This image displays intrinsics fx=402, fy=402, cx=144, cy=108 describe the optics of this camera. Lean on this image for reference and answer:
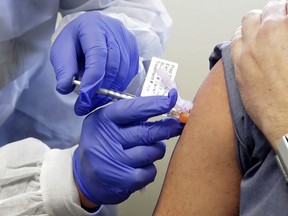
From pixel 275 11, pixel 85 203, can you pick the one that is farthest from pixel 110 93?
pixel 275 11

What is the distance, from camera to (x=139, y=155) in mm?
842

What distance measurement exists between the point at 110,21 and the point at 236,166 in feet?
1.58

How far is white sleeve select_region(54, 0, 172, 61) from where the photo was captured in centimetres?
118

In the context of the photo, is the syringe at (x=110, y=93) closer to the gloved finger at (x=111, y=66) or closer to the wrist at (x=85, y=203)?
the gloved finger at (x=111, y=66)

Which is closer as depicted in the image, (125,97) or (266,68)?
(266,68)

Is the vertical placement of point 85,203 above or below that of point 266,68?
below

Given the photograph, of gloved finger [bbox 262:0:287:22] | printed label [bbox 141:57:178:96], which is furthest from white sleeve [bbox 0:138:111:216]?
gloved finger [bbox 262:0:287:22]

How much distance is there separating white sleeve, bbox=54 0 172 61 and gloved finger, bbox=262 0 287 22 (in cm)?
46

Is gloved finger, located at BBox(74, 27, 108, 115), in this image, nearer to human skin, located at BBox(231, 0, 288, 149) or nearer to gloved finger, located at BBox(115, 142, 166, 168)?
gloved finger, located at BBox(115, 142, 166, 168)

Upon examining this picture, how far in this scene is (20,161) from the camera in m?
0.90

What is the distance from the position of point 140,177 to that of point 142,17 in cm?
58

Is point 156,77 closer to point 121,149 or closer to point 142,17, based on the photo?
point 121,149

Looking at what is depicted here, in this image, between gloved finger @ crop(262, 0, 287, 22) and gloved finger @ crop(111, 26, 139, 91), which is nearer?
gloved finger @ crop(262, 0, 287, 22)

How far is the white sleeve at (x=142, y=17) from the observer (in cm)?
118
